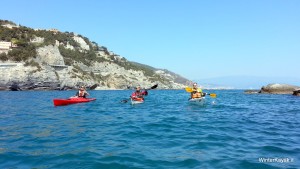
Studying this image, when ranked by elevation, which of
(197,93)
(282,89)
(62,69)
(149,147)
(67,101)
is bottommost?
(149,147)

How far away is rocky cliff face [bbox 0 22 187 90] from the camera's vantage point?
75188mm

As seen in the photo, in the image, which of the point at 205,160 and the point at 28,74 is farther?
the point at 28,74

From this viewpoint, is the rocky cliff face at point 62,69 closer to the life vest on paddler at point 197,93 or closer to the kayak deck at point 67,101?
the kayak deck at point 67,101

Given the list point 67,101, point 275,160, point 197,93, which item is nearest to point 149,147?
point 275,160

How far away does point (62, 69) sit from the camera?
89562mm

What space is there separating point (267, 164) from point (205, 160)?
1669 millimetres

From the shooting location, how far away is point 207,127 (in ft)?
46.2

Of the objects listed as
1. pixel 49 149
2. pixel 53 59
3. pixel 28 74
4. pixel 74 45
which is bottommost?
pixel 49 149

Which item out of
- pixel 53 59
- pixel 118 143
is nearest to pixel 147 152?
pixel 118 143

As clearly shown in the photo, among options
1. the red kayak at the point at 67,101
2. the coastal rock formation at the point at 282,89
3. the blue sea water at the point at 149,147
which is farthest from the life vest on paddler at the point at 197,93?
the coastal rock formation at the point at 282,89

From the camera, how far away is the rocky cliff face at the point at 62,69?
2960 inches

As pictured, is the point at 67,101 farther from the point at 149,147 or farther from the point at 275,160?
the point at 275,160

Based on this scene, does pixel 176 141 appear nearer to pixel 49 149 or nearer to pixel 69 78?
pixel 49 149

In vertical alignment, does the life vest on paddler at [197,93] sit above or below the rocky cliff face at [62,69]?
below
